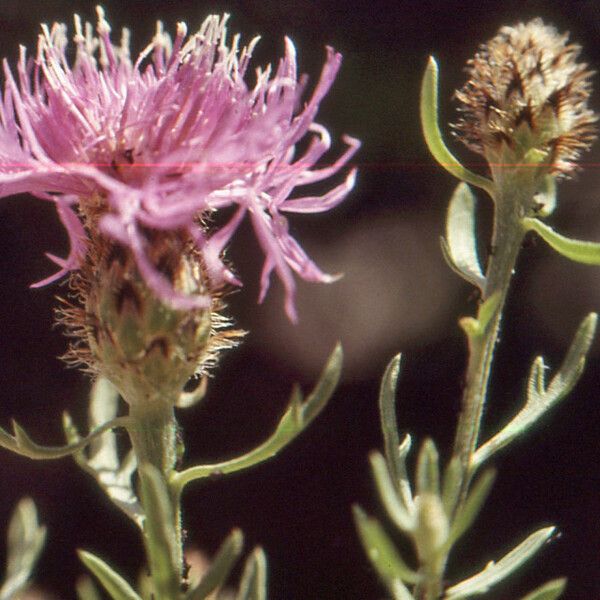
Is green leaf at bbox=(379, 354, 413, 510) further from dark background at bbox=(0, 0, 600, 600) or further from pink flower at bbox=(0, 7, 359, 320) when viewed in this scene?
dark background at bbox=(0, 0, 600, 600)

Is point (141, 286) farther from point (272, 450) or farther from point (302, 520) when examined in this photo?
point (302, 520)

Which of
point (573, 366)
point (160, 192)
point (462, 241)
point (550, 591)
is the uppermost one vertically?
point (160, 192)

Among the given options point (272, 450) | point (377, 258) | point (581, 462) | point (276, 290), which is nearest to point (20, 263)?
point (276, 290)

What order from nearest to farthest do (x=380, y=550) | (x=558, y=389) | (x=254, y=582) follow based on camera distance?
(x=380, y=550)
(x=254, y=582)
(x=558, y=389)

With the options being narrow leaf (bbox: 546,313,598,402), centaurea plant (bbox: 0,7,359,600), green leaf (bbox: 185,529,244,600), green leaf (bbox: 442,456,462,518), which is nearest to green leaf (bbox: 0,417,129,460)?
centaurea plant (bbox: 0,7,359,600)

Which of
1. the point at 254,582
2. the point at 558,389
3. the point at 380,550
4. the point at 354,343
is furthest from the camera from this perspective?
the point at 354,343

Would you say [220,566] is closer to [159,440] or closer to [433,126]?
[159,440]

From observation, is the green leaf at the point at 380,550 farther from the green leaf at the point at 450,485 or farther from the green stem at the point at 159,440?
the green stem at the point at 159,440

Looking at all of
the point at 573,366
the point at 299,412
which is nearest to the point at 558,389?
the point at 573,366
